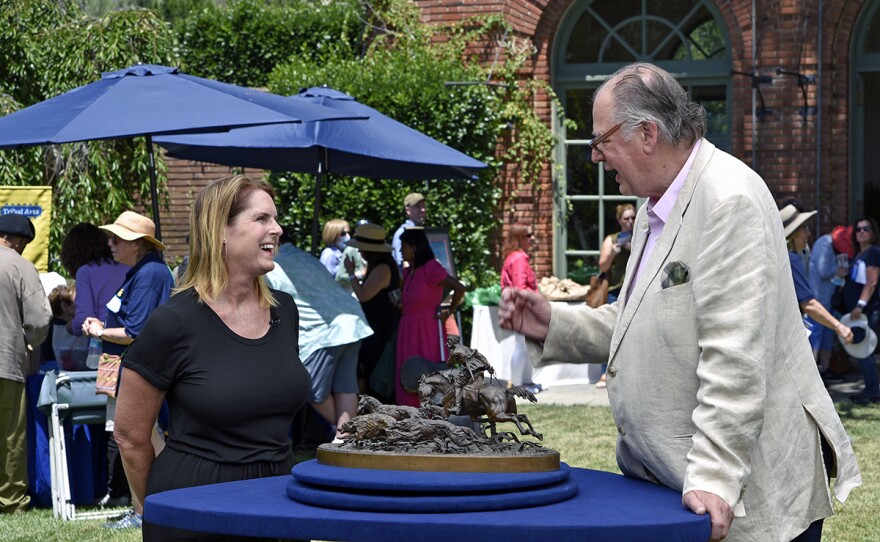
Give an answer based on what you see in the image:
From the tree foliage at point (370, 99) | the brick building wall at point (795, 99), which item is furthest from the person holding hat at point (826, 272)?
the tree foliage at point (370, 99)

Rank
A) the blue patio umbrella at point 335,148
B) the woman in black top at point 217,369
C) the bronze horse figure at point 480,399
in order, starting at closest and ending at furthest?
the bronze horse figure at point 480,399
the woman in black top at point 217,369
the blue patio umbrella at point 335,148

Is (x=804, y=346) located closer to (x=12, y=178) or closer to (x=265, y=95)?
(x=265, y=95)

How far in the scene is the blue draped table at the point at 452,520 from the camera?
101 inches

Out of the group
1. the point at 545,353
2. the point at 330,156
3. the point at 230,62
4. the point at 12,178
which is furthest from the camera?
the point at 230,62

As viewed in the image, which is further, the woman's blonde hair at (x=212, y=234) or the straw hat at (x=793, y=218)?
the straw hat at (x=793, y=218)

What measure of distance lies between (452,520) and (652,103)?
1.11 meters

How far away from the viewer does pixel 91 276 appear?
811 cm

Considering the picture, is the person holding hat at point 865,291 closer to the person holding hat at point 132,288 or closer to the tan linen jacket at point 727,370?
the person holding hat at point 132,288

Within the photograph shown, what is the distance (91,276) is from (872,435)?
19.5 ft

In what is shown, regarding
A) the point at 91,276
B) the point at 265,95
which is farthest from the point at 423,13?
the point at 91,276

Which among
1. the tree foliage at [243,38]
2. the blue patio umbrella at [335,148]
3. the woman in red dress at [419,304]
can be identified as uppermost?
the tree foliage at [243,38]

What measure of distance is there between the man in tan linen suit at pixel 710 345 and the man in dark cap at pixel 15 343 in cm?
540

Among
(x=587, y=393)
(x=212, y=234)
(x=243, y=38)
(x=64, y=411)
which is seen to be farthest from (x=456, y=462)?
(x=243, y=38)

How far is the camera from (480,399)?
3.35m
